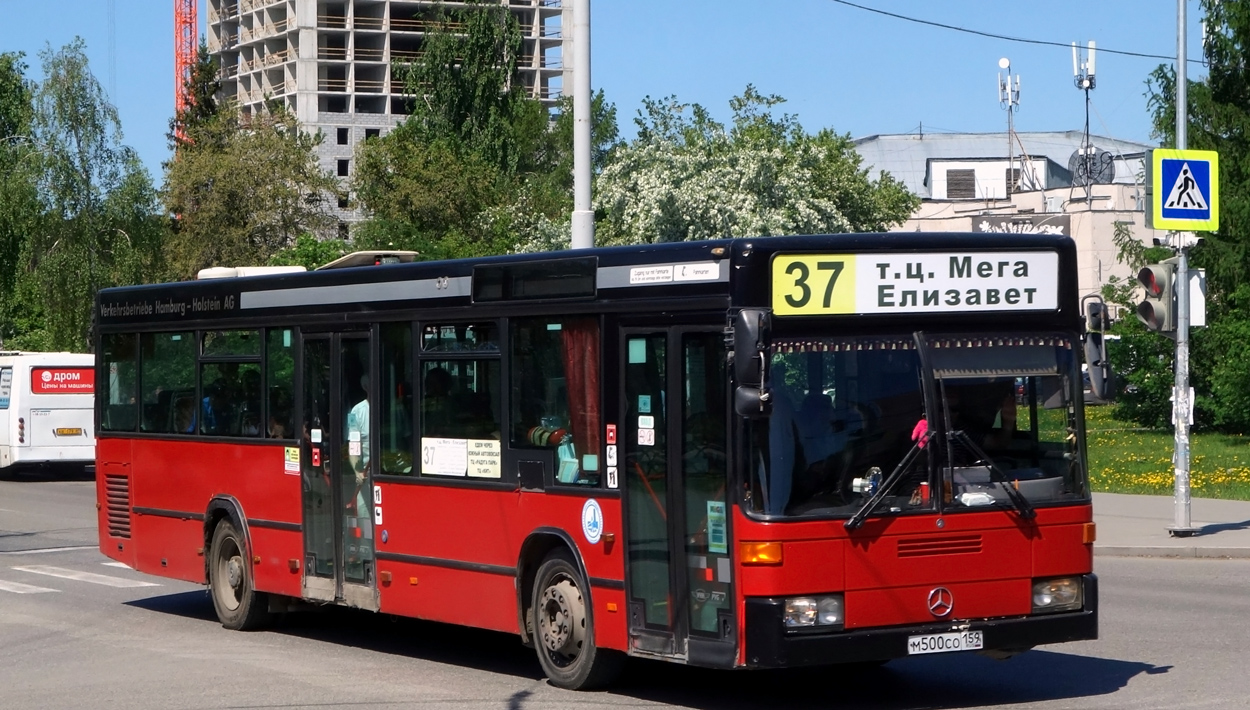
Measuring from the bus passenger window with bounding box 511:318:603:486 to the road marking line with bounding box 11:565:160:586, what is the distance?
7.78 meters

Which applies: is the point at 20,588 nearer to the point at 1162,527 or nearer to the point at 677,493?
the point at 677,493

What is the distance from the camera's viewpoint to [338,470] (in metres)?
11.8

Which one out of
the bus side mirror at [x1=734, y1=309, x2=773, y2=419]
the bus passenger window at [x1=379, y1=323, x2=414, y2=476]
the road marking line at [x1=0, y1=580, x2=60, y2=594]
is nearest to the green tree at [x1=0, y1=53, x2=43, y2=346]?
the road marking line at [x1=0, y1=580, x2=60, y2=594]

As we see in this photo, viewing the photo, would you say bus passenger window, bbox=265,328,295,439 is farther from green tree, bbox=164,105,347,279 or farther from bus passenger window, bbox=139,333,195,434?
green tree, bbox=164,105,347,279

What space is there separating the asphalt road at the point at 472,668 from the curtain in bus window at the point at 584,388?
54.1 inches

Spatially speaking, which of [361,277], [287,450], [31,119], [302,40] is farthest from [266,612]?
[302,40]

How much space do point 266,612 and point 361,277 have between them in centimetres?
311

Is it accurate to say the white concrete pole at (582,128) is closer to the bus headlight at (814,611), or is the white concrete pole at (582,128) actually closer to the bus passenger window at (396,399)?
the bus passenger window at (396,399)

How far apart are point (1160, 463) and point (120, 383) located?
20321 mm

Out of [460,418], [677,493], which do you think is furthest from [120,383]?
[677,493]

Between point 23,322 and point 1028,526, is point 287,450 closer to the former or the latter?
point 1028,526

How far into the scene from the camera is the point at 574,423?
966cm

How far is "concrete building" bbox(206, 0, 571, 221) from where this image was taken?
114500 mm

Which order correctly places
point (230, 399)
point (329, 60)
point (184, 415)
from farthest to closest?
point (329, 60) < point (184, 415) < point (230, 399)
